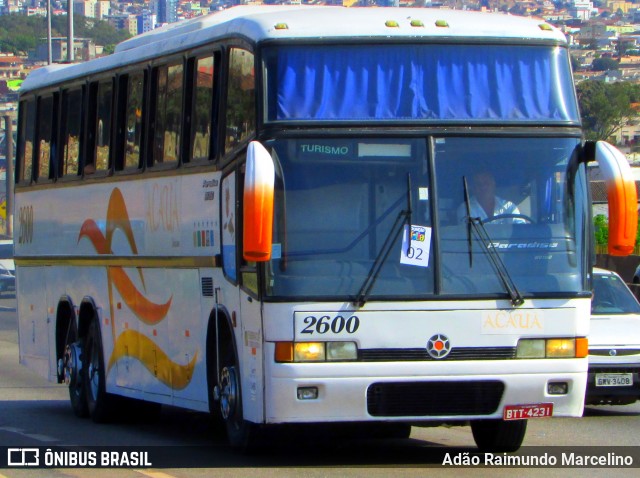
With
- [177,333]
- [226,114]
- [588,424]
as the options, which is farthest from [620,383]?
[226,114]

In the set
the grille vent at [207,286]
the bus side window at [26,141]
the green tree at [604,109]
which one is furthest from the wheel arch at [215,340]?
the green tree at [604,109]

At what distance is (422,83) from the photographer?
10398 millimetres

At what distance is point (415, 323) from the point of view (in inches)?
393

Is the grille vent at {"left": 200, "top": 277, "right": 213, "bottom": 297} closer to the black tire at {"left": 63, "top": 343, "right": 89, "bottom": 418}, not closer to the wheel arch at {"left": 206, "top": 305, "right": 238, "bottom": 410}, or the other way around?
the wheel arch at {"left": 206, "top": 305, "right": 238, "bottom": 410}

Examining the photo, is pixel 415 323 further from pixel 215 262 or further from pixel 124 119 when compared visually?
pixel 124 119

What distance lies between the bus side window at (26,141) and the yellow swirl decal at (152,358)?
3.68 m

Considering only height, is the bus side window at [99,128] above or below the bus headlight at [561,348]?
above

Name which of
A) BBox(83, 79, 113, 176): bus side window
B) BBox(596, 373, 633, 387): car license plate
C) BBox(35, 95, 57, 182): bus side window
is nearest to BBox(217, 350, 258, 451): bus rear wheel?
BBox(83, 79, 113, 176): bus side window

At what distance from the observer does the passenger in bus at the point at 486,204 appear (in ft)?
33.1

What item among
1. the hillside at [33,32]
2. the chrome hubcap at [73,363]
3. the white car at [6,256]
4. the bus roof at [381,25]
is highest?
the hillside at [33,32]

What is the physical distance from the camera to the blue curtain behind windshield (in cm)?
1021

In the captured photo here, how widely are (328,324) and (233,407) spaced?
4.44ft

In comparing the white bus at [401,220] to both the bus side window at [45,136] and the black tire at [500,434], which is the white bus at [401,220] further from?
the bus side window at [45,136]

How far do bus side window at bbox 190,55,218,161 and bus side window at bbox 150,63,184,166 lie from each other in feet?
1.37
